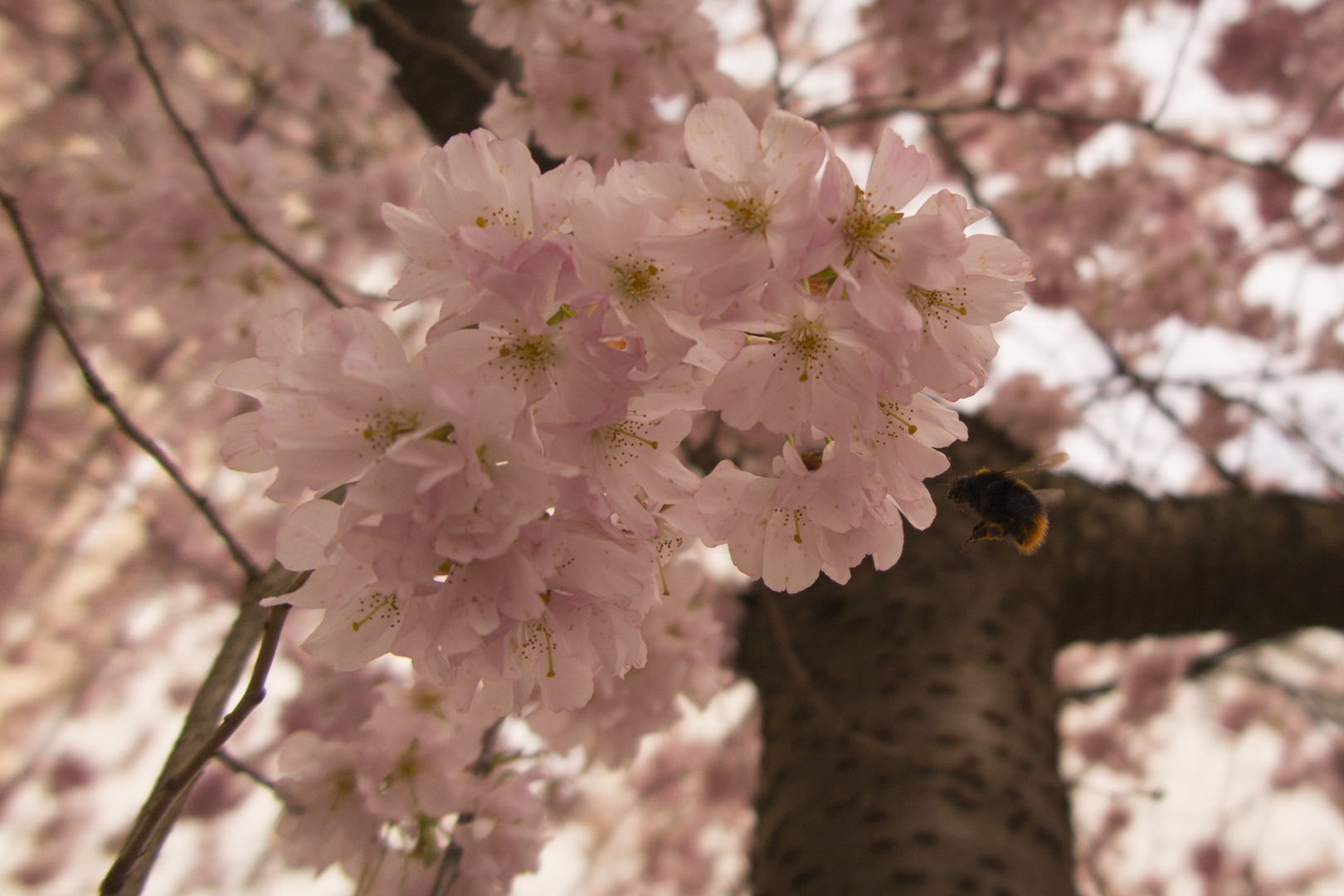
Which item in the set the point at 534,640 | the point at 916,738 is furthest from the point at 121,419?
the point at 916,738

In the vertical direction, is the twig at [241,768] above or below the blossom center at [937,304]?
below

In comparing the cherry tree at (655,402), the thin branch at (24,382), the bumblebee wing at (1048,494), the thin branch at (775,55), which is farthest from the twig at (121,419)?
the thin branch at (24,382)

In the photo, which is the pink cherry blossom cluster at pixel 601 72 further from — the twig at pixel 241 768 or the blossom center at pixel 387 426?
the twig at pixel 241 768

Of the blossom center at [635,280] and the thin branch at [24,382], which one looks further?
the thin branch at [24,382]

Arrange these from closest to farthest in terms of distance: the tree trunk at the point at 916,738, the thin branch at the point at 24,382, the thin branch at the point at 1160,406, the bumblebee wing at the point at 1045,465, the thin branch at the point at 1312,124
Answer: the bumblebee wing at the point at 1045,465 → the tree trunk at the point at 916,738 → the thin branch at the point at 1312,124 → the thin branch at the point at 1160,406 → the thin branch at the point at 24,382

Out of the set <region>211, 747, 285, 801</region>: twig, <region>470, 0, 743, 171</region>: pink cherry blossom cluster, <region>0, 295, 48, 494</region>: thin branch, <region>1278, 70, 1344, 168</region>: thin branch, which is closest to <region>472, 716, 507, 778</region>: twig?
<region>211, 747, 285, 801</region>: twig

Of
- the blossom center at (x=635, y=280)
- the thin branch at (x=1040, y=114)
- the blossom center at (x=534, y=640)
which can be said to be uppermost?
the thin branch at (x=1040, y=114)

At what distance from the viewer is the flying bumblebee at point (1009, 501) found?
97 centimetres

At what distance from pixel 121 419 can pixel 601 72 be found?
3.10ft

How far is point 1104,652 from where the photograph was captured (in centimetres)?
473

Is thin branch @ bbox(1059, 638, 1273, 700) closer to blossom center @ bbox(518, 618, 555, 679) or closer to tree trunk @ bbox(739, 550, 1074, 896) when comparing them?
tree trunk @ bbox(739, 550, 1074, 896)

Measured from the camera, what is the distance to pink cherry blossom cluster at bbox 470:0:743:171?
54.1 inches

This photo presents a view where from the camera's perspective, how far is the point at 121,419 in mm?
841

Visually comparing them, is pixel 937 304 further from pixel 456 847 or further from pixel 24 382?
pixel 24 382
